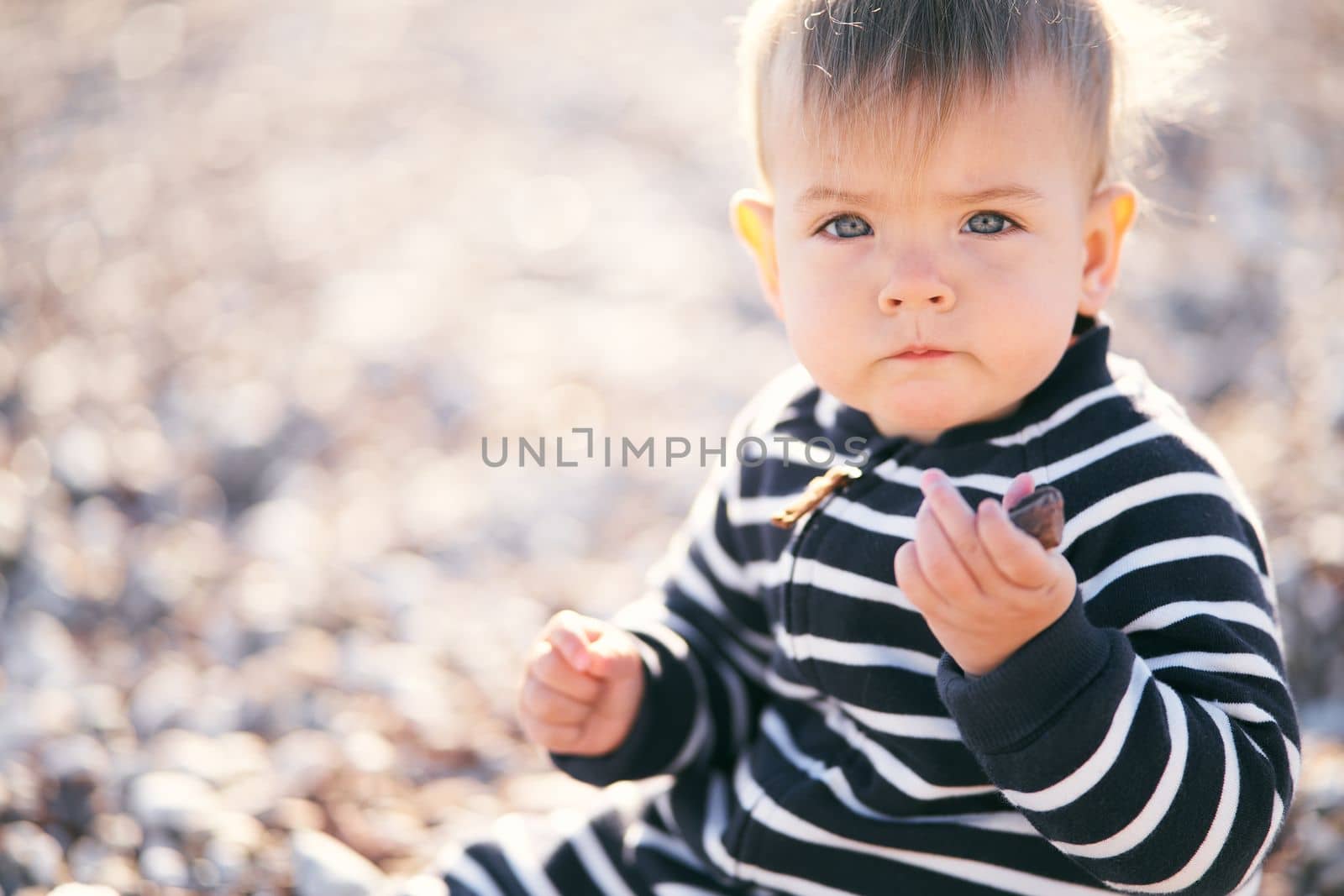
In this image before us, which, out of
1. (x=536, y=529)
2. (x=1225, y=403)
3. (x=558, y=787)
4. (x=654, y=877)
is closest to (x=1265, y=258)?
(x=1225, y=403)

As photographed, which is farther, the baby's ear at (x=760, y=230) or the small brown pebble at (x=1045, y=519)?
the baby's ear at (x=760, y=230)

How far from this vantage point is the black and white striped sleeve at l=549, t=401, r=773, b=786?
1.41 m

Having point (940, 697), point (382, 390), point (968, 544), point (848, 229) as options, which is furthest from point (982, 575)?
point (382, 390)

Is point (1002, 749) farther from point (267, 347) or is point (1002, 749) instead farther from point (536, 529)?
point (267, 347)

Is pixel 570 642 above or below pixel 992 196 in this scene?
below

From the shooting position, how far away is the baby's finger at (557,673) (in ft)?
4.44

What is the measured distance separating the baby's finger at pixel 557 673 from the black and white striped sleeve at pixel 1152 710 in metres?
0.49

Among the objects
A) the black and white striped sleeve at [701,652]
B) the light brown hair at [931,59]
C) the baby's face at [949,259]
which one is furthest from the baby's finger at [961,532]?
the black and white striped sleeve at [701,652]

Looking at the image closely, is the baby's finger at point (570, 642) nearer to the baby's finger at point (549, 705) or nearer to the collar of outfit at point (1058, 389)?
the baby's finger at point (549, 705)

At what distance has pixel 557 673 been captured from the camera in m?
1.35

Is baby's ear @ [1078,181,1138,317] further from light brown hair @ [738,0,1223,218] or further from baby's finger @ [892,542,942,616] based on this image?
baby's finger @ [892,542,942,616]

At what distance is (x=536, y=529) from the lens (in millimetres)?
2549

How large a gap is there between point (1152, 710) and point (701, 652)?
2.08ft

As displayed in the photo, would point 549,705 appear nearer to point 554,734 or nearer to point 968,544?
point 554,734
